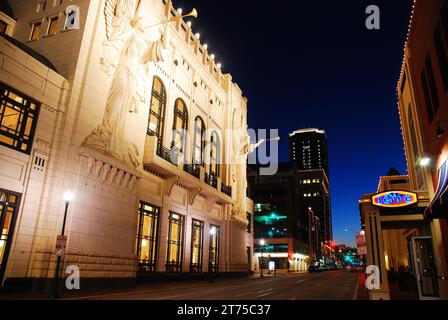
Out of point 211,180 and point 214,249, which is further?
point 214,249

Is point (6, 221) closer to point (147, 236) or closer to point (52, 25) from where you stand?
point (147, 236)

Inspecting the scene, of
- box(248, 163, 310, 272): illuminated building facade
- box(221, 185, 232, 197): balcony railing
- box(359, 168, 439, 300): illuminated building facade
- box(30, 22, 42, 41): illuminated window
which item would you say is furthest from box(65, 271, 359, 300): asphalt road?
box(248, 163, 310, 272): illuminated building facade

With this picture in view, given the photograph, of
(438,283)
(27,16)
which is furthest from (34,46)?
(438,283)

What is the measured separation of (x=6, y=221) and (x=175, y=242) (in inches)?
644

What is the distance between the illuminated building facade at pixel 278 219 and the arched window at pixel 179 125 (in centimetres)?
5659

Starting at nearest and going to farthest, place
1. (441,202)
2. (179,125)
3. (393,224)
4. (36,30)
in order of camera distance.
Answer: (441,202) → (393,224) → (36,30) → (179,125)

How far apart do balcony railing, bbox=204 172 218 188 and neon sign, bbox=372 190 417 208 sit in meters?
22.1

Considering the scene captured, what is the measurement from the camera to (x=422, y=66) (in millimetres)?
20078

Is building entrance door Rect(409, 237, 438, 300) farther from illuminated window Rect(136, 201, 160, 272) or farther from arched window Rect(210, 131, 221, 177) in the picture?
arched window Rect(210, 131, 221, 177)

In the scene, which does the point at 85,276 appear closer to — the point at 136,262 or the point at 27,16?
the point at 136,262

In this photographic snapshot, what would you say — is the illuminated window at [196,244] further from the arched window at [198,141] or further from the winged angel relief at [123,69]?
the winged angel relief at [123,69]

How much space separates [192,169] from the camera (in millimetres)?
33500

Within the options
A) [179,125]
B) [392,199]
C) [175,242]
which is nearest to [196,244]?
[175,242]
